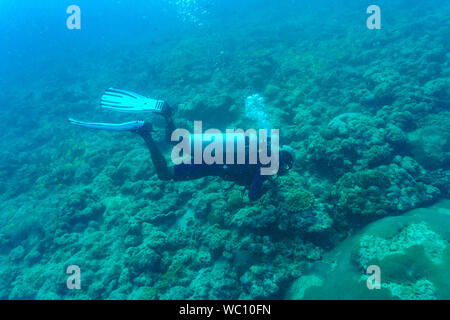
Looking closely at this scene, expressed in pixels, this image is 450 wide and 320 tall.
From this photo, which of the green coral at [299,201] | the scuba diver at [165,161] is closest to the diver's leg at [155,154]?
the scuba diver at [165,161]

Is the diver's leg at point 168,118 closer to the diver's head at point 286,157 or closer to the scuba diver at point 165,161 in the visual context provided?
the scuba diver at point 165,161

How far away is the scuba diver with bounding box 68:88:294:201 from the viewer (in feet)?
18.3

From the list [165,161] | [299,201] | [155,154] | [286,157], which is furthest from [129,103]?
[299,201]

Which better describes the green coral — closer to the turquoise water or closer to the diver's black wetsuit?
the turquoise water

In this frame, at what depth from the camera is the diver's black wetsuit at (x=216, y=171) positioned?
5449mm

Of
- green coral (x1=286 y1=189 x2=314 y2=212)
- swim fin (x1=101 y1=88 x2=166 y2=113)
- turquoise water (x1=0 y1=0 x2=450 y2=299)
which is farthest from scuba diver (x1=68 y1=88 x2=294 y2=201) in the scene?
turquoise water (x1=0 y1=0 x2=450 y2=299)

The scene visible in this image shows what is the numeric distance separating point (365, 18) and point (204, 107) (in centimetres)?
2283

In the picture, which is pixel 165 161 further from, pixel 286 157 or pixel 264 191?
pixel 286 157

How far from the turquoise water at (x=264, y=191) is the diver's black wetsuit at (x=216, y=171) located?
924 mm

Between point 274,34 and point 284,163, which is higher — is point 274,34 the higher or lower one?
the higher one

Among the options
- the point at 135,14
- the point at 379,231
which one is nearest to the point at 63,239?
the point at 379,231

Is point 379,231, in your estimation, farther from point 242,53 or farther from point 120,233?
point 242,53

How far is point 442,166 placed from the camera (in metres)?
7.14

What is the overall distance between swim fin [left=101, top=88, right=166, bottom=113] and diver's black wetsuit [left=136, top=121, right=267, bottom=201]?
521mm
